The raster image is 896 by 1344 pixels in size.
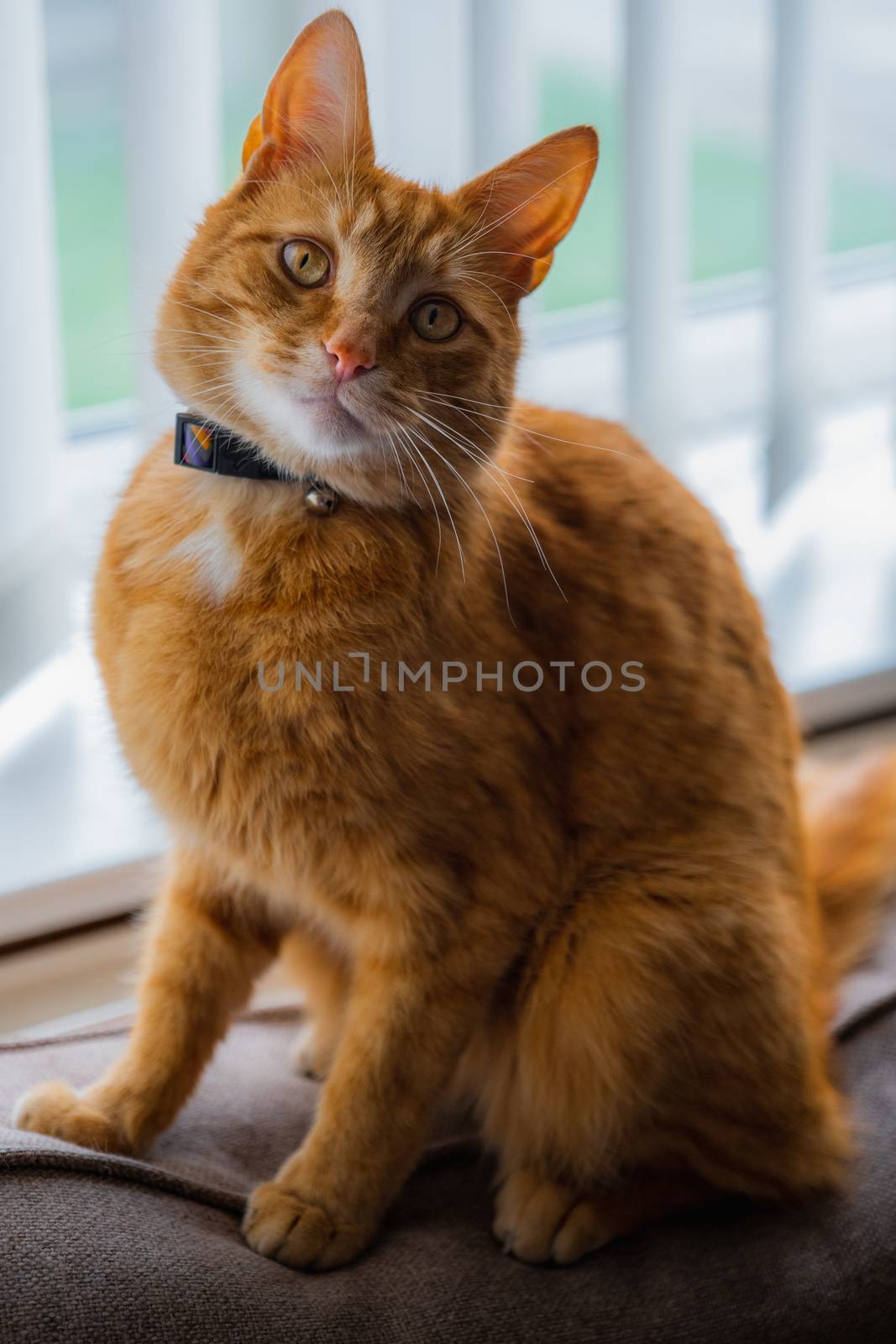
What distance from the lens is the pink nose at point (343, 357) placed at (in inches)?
39.1

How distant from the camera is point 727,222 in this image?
9.61 feet

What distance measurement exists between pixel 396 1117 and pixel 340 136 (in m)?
0.75

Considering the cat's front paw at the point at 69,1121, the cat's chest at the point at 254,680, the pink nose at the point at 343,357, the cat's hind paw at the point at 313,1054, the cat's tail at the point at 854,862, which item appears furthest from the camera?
the cat's tail at the point at 854,862

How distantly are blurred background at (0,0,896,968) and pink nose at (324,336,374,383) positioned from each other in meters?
0.27

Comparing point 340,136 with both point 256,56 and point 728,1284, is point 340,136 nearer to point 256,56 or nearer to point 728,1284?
point 256,56

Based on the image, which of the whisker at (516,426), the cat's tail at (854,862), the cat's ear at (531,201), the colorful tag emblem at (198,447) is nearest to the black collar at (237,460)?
the colorful tag emblem at (198,447)

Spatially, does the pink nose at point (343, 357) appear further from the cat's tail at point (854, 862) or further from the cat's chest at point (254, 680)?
the cat's tail at point (854, 862)

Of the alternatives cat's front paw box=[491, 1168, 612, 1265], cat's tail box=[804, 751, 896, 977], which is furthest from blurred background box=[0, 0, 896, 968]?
cat's tail box=[804, 751, 896, 977]

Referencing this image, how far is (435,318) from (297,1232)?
2.33ft

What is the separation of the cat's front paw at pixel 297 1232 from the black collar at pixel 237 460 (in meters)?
0.55

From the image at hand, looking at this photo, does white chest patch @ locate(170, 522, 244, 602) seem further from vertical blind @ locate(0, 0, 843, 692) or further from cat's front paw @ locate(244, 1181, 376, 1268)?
cat's front paw @ locate(244, 1181, 376, 1268)

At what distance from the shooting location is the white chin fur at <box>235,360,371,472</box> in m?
1.02

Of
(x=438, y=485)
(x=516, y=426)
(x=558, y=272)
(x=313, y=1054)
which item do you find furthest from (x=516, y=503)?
(x=558, y=272)

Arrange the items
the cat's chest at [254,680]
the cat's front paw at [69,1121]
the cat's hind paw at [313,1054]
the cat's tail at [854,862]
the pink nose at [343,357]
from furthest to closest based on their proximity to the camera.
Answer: the cat's tail at [854,862]
the cat's hind paw at [313,1054]
the cat's front paw at [69,1121]
the cat's chest at [254,680]
the pink nose at [343,357]
